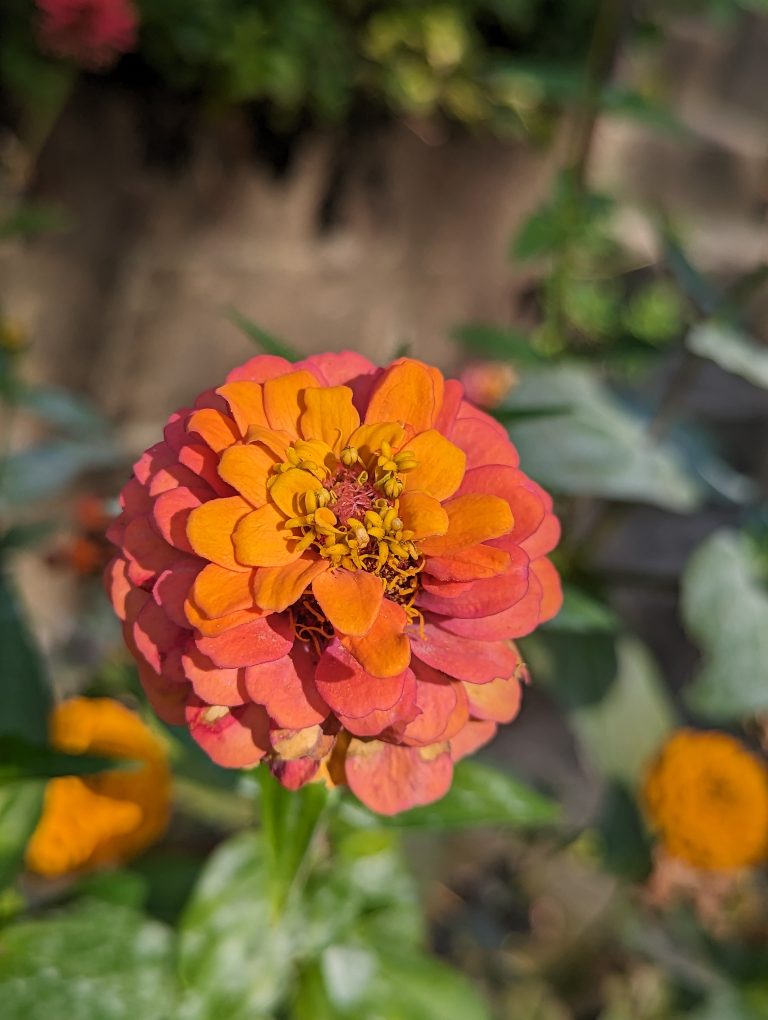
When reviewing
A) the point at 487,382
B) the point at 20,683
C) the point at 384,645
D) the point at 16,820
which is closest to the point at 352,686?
the point at 384,645

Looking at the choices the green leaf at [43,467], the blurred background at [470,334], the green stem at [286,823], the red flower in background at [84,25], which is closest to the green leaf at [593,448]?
the blurred background at [470,334]

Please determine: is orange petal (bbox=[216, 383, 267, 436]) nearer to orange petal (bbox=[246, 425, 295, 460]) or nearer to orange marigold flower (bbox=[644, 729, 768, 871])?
orange petal (bbox=[246, 425, 295, 460])

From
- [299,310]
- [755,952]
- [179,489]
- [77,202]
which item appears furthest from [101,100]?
[755,952]

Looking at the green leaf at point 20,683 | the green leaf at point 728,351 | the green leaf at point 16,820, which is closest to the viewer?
the green leaf at point 16,820

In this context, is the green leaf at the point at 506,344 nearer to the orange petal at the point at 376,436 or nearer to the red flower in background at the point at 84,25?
the orange petal at the point at 376,436

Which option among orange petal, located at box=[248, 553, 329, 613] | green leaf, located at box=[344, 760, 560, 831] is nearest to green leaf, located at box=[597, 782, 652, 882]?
green leaf, located at box=[344, 760, 560, 831]
